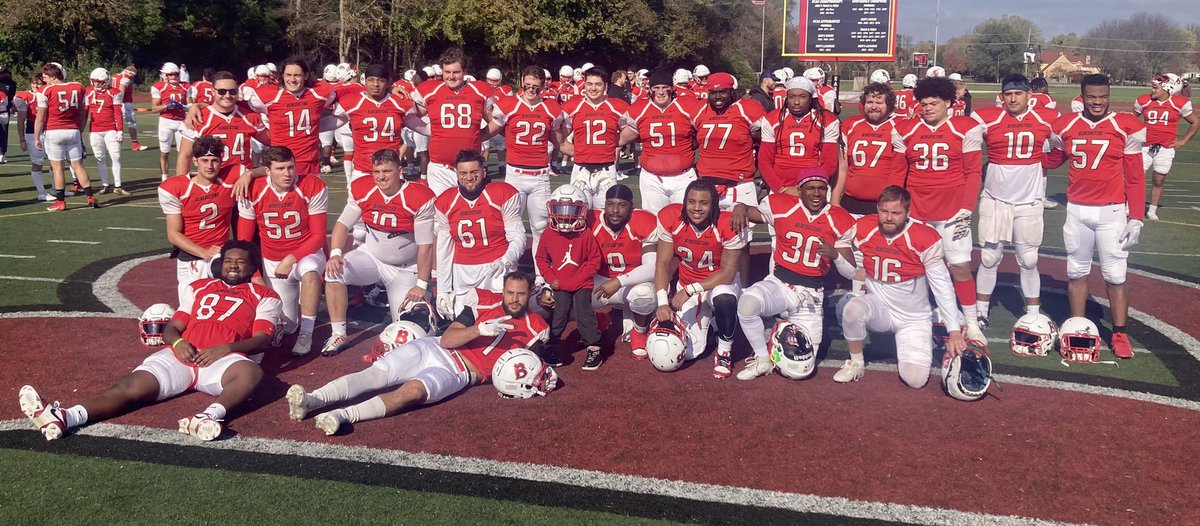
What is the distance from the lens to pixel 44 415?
18.8ft

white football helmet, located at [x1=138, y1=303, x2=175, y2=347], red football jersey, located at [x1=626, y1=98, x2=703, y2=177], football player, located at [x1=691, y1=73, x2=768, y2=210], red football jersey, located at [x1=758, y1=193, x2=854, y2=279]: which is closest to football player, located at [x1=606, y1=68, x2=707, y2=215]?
red football jersey, located at [x1=626, y1=98, x2=703, y2=177]

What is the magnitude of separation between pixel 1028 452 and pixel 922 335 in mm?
1624

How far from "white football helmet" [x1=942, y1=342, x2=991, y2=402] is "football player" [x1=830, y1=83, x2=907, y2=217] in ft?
9.14

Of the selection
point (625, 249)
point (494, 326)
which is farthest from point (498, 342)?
point (625, 249)

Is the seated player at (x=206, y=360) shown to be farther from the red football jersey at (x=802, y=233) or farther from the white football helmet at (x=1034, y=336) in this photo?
the white football helmet at (x=1034, y=336)

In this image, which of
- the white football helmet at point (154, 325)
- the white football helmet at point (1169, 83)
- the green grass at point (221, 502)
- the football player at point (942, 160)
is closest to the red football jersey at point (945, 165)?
the football player at point (942, 160)

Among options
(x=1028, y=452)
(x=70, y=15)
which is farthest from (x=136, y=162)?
(x=70, y=15)

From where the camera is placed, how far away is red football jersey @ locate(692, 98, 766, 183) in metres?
9.73

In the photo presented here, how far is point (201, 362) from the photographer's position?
6.36m

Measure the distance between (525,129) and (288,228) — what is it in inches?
132

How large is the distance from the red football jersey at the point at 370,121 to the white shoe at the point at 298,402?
5351 millimetres

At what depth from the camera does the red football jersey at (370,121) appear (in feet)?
35.7

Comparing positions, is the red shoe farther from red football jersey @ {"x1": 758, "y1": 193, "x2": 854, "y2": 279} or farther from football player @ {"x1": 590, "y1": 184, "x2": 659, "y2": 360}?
football player @ {"x1": 590, "y1": 184, "x2": 659, "y2": 360}

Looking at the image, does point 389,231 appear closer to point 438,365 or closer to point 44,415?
point 438,365
